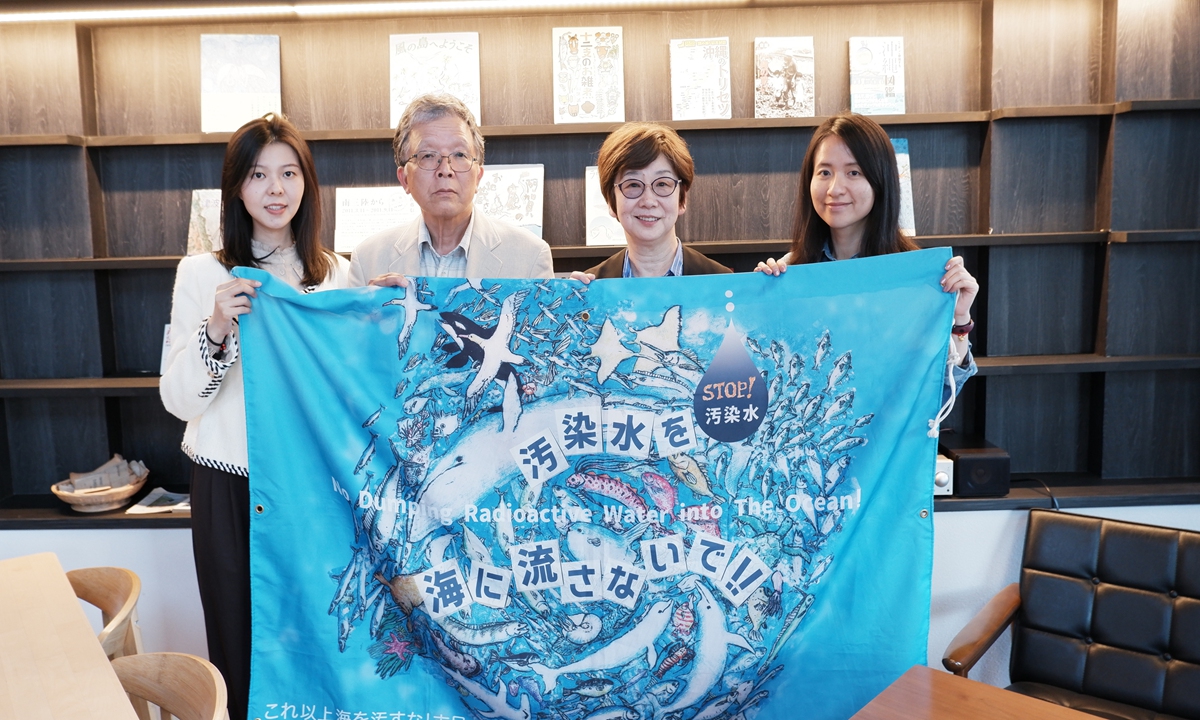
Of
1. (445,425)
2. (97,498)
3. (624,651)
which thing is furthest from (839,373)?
(97,498)

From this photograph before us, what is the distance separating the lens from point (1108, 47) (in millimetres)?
2977

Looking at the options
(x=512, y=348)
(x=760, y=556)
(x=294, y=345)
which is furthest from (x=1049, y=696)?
(x=294, y=345)

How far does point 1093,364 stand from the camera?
9.68 ft

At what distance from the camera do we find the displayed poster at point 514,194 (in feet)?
10.2

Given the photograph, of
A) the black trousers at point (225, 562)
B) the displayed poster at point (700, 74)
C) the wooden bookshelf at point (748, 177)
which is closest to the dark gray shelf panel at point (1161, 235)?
the wooden bookshelf at point (748, 177)

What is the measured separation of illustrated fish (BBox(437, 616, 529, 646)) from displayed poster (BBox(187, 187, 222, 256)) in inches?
75.9

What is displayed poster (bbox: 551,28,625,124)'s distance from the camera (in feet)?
10.1

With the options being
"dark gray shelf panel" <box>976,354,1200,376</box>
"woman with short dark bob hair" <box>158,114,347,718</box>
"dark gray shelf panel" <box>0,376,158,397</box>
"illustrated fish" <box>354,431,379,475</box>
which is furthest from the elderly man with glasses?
"dark gray shelf panel" <box>976,354,1200,376</box>

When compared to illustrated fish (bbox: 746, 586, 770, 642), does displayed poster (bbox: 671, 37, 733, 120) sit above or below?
above

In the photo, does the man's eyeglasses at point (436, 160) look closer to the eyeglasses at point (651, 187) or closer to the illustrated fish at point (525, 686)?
the eyeglasses at point (651, 187)

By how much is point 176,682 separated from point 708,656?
3.56ft

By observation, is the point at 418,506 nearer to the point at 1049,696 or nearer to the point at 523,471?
the point at 523,471

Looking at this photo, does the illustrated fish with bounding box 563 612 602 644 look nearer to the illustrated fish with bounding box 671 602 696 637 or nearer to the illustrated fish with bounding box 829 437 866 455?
the illustrated fish with bounding box 671 602 696 637

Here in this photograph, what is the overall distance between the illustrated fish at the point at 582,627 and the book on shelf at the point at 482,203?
165cm
